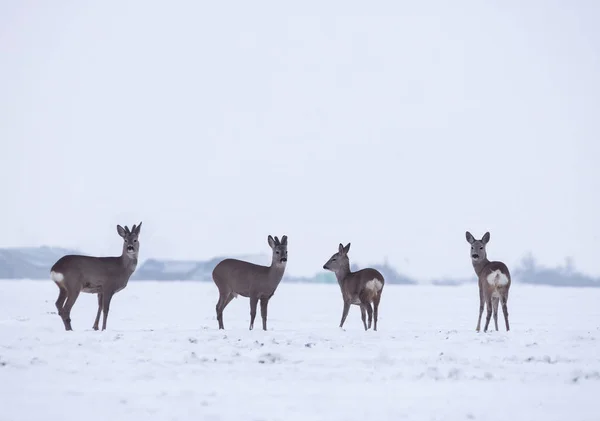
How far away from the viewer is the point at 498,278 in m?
21.1

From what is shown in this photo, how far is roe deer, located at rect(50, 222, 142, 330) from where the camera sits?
19172 mm

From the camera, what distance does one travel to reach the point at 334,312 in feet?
116

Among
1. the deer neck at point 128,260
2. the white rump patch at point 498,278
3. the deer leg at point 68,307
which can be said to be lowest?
the deer leg at point 68,307

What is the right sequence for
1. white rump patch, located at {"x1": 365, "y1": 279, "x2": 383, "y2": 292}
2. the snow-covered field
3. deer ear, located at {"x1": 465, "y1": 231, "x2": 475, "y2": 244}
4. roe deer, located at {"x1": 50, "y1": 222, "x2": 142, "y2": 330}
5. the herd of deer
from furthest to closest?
deer ear, located at {"x1": 465, "y1": 231, "x2": 475, "y2": 244} → white rump patch, located at {"x1": 365, "y1": 279, "x2": 383, "y2": 292} → the herd of deer → roe deer, located at {"x1": 50, "y1": 222, "x2": 142, "y2": 330} → the snow-covered field

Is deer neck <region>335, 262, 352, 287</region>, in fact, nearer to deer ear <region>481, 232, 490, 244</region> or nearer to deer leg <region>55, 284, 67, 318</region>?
deer ear <region>481, 232, 490, 244</region>

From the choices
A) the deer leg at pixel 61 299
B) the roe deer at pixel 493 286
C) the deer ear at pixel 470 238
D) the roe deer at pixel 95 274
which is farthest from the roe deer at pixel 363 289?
the deer leg at pixel 61 299

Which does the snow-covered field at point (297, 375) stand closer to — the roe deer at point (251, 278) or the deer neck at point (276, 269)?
the roe deer at point (251, 278)

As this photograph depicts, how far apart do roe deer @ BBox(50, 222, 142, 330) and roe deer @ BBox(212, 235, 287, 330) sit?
233 cm

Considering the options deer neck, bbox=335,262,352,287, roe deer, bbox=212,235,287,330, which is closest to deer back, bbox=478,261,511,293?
deer neck, bbox=335,262,352,287

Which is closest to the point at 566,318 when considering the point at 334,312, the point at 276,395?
the point at 334,312

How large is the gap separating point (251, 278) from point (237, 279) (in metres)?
0.39

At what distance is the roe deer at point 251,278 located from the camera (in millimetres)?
20797

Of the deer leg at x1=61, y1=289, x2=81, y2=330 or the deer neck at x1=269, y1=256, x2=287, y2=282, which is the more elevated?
the deer neck at x1=269, y1=256, x2=287, y2=282

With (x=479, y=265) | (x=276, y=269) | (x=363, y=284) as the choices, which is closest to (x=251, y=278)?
(x=276, y=269)
